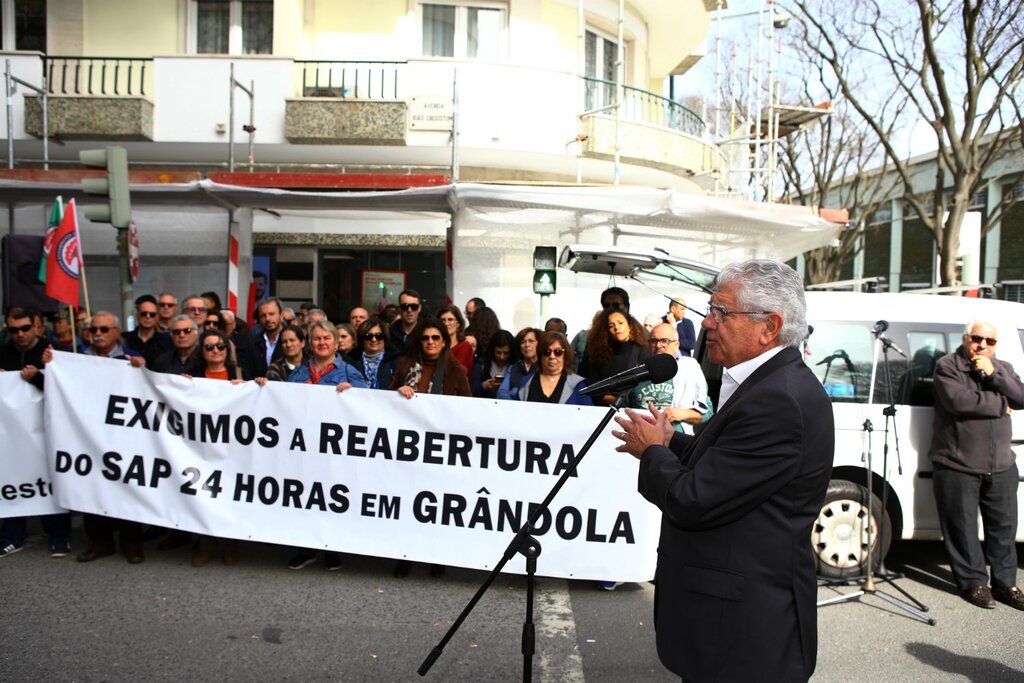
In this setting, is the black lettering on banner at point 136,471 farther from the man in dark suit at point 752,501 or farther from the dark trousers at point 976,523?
the dark trousers at point 976,523

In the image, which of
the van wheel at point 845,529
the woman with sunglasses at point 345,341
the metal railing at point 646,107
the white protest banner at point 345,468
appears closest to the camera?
the white protest banner at point 345,468

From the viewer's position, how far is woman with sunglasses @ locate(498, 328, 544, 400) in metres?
7.11

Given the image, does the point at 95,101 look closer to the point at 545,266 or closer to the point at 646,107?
the point at 545,266

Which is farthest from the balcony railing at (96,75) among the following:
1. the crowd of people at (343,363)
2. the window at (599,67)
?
the crowd of people at (343,363)

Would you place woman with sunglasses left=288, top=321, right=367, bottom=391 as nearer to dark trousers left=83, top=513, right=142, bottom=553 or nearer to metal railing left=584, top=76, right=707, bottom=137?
dark trousers left=83, top=513, right=142, bottom=553

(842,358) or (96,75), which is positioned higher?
(96,75)

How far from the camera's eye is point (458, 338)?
28.4 ft

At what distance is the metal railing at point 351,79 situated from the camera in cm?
1736

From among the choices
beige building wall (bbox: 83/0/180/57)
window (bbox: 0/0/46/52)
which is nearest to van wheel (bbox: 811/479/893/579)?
beige building wall (bbox: 83/0/180/57)

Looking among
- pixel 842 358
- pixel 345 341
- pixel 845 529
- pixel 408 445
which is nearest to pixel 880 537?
pixel 845 529

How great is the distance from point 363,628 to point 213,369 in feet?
7.99

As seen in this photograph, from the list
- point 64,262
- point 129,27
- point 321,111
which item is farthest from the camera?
point 129,27

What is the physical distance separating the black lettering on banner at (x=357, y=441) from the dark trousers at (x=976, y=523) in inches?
156

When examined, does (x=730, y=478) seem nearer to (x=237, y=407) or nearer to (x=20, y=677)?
(x=20, y=677)
